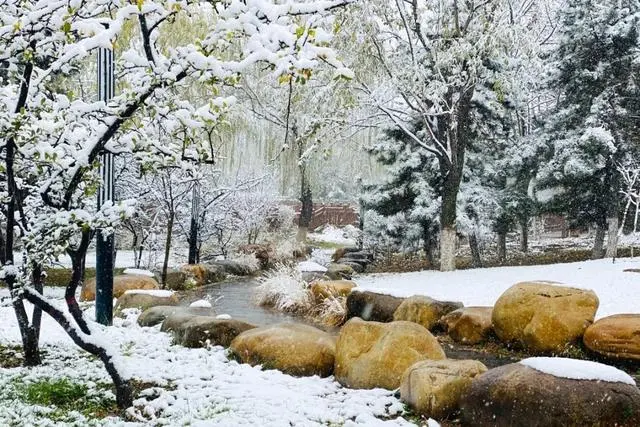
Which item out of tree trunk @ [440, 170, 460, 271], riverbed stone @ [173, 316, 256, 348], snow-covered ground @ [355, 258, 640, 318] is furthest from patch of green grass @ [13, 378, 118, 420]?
tree trunk @ [440, 170, 460, 271]

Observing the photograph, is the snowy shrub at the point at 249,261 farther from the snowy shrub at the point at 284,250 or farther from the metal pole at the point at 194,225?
the metal pole at the point at 194,225

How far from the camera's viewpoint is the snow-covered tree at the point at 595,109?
13.4m

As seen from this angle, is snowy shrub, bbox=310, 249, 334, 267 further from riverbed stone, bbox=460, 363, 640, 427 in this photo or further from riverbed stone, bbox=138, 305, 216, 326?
riverbed stone, bbox=460, 363, 640, 427

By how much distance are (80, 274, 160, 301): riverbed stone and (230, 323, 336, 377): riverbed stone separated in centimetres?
470

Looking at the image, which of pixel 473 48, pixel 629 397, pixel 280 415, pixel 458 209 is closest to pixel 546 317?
pixel 629 397

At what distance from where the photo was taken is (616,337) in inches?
234

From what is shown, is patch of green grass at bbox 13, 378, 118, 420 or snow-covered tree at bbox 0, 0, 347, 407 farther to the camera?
patch of green grass at bbox 13, 378, 118, 420

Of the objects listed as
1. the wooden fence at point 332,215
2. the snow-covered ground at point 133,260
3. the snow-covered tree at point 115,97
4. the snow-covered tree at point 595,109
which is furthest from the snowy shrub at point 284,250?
the snow-covered tree at point 115,97

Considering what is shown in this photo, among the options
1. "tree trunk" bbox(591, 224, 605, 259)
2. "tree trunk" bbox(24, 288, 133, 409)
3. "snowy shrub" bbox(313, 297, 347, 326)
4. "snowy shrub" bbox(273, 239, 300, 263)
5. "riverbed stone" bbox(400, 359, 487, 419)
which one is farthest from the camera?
"snowy shrub" bbox(273, 239, 300, 263)

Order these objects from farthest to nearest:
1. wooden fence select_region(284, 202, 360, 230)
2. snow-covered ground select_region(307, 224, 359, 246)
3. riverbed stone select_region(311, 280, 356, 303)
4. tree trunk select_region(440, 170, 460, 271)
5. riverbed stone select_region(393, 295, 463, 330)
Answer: wooden fence select_region(284, 202, 360, 230)
snow-covered ground select_region(307, 224, 359, 246)
tree trunk select_region(440, 170, 460, 271)
riverbed stone select_region(311, 280, 356, 303)
riverbed stone select_region(393, 295, 463, 330)

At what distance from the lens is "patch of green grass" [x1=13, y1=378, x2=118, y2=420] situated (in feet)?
12.4

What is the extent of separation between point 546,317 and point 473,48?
19.5 feet

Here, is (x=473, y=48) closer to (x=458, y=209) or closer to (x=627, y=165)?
(x=458, y=209)

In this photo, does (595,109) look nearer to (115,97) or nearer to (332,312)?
(332,312)
